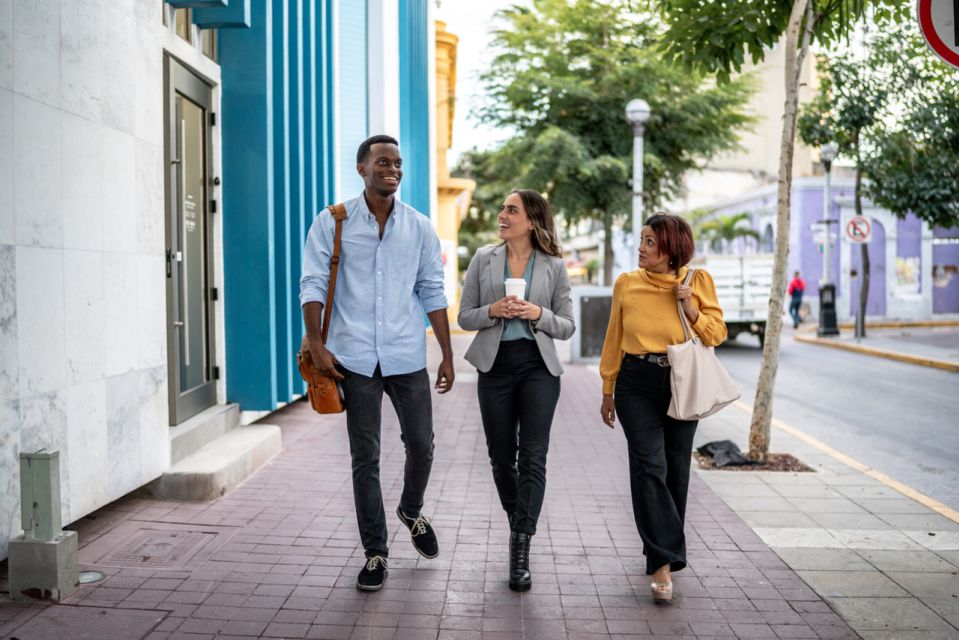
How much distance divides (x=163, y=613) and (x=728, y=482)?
4342 mm

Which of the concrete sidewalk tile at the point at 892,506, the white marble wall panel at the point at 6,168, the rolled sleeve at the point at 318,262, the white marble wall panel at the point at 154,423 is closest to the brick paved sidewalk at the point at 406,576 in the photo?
the white marble wall panel at the point at 154,423

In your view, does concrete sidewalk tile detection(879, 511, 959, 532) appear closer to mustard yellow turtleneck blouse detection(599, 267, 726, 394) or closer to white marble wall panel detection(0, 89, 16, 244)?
mustard yellow turtleneck blouse detection(599, 267, 726, 394)

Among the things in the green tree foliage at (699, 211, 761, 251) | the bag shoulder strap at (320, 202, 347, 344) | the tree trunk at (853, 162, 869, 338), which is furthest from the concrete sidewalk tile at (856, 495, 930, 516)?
the green tree foliage at (699, 211, 761, 251)

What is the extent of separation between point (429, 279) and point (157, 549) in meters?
2.03

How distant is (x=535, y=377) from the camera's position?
4.48m

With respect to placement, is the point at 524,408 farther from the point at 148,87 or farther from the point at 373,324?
the point at 148,87

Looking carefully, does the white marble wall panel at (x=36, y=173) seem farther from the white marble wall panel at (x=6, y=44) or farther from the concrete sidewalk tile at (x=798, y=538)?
the concrete sidewalk tile at (x=798, y=538)

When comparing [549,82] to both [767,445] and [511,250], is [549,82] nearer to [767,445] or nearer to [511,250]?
[767,445]

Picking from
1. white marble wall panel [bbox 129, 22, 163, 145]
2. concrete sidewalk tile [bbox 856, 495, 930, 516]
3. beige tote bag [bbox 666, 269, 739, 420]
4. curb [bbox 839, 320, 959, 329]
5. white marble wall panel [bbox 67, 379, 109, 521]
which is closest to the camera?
beige tote bag [bbox 666, 269, 739, 420]

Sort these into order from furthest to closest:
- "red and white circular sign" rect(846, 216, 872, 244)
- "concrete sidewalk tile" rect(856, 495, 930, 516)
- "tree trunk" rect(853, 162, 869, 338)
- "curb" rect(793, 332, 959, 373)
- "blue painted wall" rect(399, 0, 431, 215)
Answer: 1. "tree trunk" rect(853, 162, 869, 338)
2. "red and white circular sign" rect(846, 216, 872, 244)
3. "blue painted wall" rect(399, 0, 431, 215)
4. "curb" rect(793, 332, 959, 373)
5. "concrete sidewalk tile" rect(856, 495, 930, 516)

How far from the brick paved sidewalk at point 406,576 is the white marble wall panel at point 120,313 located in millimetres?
926

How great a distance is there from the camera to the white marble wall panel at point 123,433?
17.6 ft

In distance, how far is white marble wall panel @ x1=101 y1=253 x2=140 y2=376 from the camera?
5289 millimetres

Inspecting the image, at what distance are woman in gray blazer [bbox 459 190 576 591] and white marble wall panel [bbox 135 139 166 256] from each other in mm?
2263
